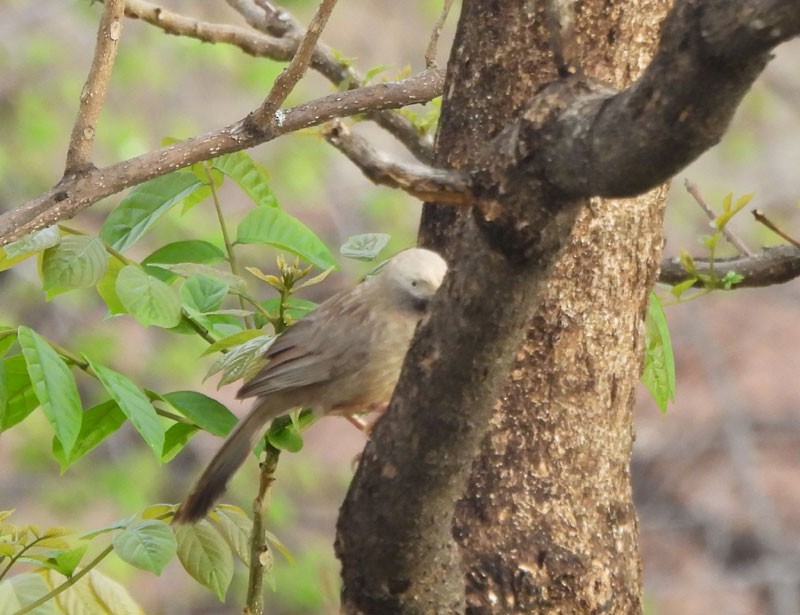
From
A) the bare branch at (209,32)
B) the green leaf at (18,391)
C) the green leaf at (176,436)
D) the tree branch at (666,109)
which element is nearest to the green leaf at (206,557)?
the green leaf at (176,436)

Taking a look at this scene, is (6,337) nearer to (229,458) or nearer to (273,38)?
(229,458)

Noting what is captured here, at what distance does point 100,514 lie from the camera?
8688mm

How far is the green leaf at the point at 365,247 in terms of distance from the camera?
7.88 feet

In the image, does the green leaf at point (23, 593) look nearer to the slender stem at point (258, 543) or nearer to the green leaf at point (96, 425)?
the green leaf at point (96, 425)

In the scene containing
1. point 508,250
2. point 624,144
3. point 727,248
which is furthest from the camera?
point 727,248

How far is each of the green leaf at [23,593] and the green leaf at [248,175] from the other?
33.9 inches

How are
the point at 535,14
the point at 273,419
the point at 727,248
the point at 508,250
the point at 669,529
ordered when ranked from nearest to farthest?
the point at 508,250 → the point at 535,14 → the point at 273,419 → the point at 727,248 → the point at 669,529

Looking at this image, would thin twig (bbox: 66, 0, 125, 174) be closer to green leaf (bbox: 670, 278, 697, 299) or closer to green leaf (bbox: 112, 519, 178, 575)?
green leaf (bbox: 112, 519, 178, 575)

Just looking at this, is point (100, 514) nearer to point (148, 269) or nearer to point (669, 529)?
point (669, 529)

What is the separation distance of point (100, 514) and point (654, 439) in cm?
397

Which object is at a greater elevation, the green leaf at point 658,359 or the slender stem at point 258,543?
the green leaf at point 658,359

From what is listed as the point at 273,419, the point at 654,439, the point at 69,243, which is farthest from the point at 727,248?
the point at 69,243

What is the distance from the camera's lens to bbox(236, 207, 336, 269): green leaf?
237cm

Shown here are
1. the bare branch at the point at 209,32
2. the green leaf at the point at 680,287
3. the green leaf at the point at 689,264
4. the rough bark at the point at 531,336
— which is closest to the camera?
the rough bark at the point at 531,336
